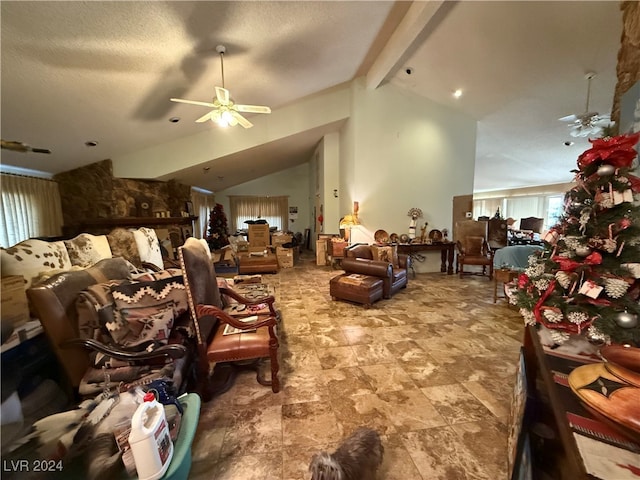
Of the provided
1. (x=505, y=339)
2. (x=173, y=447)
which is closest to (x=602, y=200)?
(x=505, y=339)

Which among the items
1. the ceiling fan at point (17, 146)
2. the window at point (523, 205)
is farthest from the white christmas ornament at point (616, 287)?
the window at point (523, 205)

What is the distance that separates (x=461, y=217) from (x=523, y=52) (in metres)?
3.01

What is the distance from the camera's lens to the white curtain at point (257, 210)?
379 inches

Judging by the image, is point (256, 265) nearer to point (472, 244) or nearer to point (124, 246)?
point (124, 246)

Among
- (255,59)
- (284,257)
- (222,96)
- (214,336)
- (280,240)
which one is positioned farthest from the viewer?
(280,240)

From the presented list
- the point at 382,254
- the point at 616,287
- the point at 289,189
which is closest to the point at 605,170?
the point at 616,287

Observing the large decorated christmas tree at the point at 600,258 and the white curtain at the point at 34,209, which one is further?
the white curtain at the point at 34,209

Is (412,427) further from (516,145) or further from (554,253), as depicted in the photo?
(516,145)

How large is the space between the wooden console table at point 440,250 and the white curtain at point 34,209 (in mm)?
5915

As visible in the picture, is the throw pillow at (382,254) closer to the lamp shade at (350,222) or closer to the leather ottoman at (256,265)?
the lamp shade at (350,222)

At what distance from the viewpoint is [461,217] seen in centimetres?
552

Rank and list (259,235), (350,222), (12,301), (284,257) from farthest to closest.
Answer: (259,235) < (284,257) < (350,222) < (12,301)

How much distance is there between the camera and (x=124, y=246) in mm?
3199

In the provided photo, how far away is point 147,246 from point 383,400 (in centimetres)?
358
